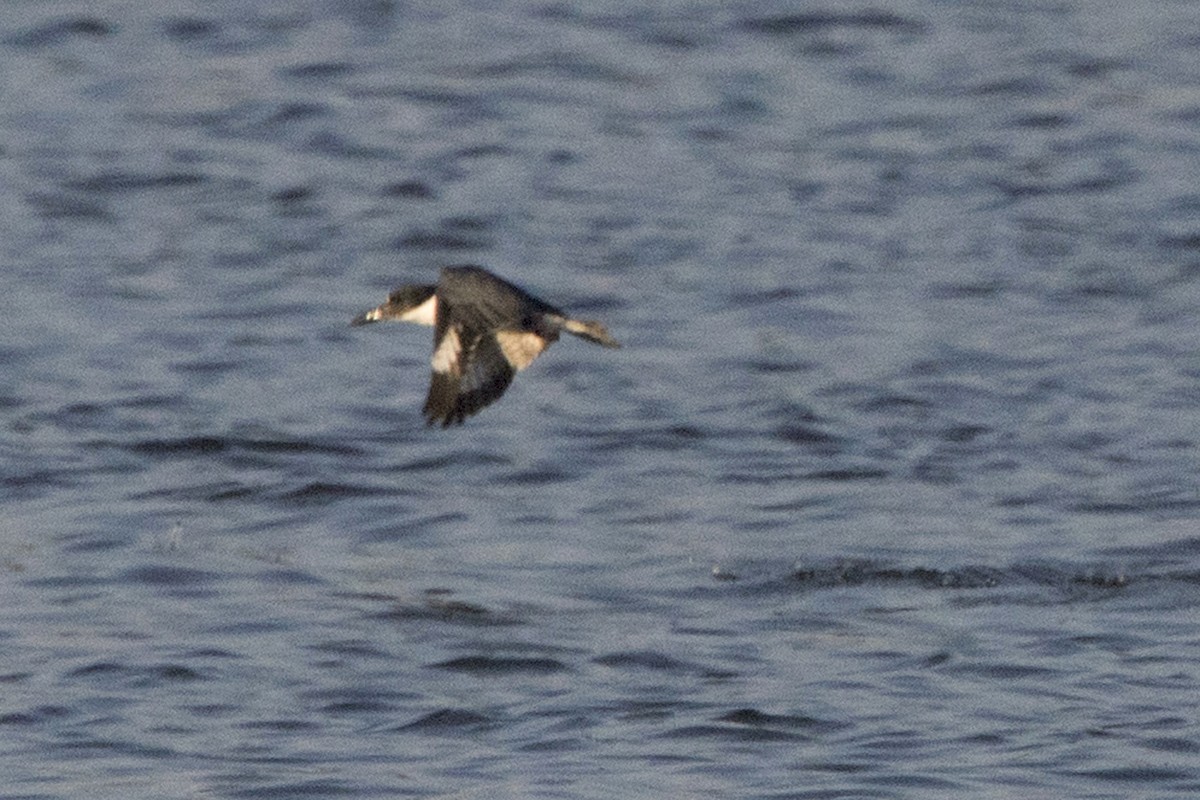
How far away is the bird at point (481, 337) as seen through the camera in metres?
7.17

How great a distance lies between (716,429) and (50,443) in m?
2.35

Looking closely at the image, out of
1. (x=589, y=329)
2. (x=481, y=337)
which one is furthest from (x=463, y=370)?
(x=589, y=329)

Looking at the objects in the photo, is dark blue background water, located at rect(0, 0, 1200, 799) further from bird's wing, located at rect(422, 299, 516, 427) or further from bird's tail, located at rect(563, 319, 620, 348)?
bird's tail, located at rect(563, 319, 620, 348)

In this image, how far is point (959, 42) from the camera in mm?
15758

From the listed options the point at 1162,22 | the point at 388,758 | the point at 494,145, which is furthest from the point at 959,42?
the point at 388,758

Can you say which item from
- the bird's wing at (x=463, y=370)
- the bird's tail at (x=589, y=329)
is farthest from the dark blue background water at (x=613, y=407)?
the bird's tail at (x=589, y=329)

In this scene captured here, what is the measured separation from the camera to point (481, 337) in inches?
285

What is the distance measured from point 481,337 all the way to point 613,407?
3.15 metres

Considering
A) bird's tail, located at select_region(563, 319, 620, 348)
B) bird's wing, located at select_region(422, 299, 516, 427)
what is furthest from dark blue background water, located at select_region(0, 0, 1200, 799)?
bird's tail, located at select_region(563, 319, 620, 348)

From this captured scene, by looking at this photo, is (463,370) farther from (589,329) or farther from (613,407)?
(613,407)

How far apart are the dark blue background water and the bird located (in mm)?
791

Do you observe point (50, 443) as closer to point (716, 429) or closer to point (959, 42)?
point (716, 429)

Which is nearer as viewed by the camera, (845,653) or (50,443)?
(845,653)

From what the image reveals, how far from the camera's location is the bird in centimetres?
717
